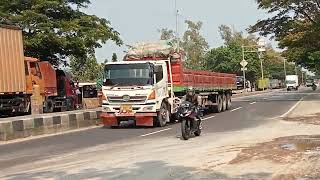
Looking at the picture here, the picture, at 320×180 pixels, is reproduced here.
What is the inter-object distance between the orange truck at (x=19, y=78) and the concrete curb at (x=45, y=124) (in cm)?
527

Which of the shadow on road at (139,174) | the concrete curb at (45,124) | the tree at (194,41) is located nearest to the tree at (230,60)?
the tree at (194,41)

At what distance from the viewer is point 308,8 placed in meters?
42.8

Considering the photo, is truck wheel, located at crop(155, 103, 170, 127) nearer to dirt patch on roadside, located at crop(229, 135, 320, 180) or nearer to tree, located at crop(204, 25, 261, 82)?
dirt patch on roadside, located at crop(229, 135, 320, 180)

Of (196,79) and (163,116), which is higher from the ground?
(196,79)

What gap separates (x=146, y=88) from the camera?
1966cm

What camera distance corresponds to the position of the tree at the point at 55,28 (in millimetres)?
33188

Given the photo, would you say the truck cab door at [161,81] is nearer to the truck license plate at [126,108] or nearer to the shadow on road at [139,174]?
the truck license plate at [126,108]

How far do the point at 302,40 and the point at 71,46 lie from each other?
19.4 metres

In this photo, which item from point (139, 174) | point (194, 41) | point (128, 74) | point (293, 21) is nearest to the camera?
point (139, 174)

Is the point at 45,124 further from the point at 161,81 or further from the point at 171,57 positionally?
the point at 171,57

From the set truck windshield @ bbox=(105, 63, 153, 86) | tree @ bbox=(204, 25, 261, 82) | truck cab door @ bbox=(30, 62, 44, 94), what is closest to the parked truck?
truck windshield @ bbox=(105, 63, 153, 86)

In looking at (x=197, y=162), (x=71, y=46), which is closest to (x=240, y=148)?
(x=197, y=162)

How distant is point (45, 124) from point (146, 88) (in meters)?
3.70

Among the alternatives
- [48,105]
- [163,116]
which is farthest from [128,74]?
[48,105]
